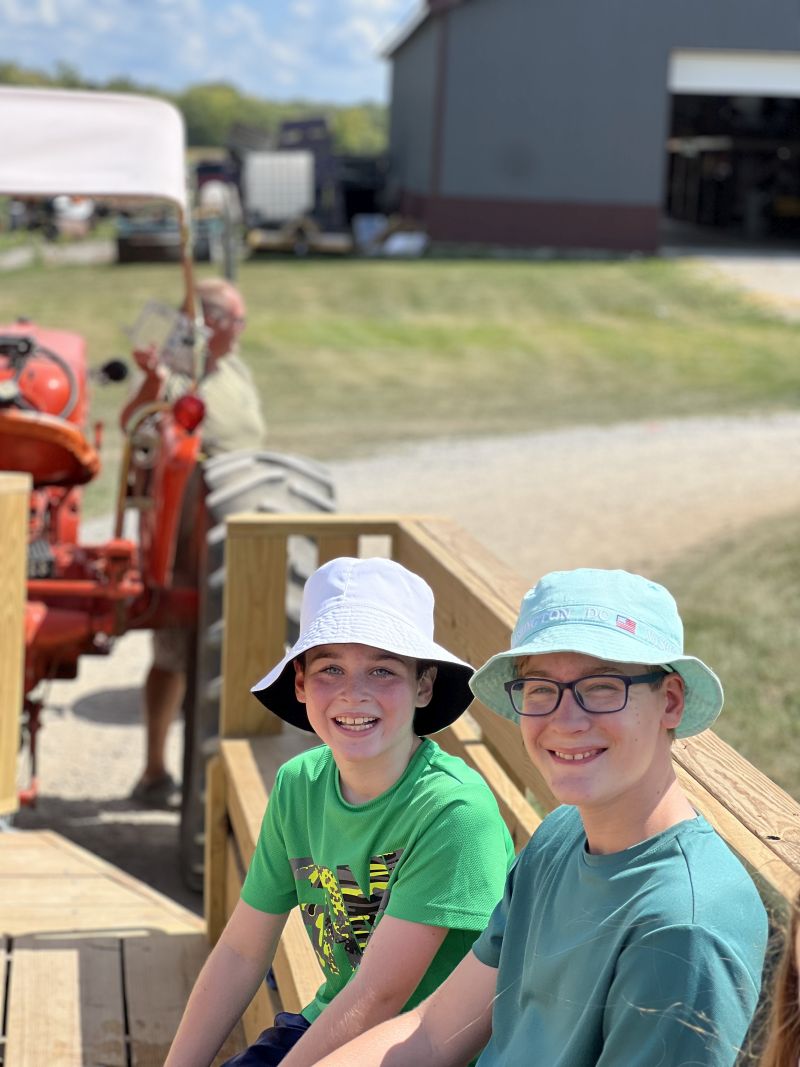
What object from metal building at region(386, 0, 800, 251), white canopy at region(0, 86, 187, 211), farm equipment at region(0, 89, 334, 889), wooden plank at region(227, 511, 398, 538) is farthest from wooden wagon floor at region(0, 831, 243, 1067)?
metal building at region(386, 0, 800, 251)

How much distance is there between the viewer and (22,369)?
5.14 m

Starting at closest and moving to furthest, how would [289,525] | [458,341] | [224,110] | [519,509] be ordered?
[289,525], [519,509], [458,341], [224,110]

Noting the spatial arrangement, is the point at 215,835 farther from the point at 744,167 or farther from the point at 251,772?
the point at 744,167

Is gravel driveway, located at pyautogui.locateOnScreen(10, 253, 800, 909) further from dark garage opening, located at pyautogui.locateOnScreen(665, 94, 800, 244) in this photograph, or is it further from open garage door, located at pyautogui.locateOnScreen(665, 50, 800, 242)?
dark garage opening, located at pyautogui.locateOnScreen(665, 94, 800, 244)

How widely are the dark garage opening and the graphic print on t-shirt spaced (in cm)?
3259

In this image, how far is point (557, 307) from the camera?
2173 cm

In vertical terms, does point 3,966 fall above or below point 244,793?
below

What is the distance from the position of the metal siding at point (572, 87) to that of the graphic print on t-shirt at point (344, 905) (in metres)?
26.3

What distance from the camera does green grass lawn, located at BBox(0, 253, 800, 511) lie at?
47.1 ft

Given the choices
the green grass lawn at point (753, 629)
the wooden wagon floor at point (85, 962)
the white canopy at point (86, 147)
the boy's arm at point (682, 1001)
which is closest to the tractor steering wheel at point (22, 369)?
the white canopy at point (86, 147)

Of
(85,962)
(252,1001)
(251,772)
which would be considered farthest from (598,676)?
(85,962)

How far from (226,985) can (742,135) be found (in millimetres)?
36034

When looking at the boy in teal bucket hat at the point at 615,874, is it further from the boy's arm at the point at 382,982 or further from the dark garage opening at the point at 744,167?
the dark garage opening at the point at 744,167

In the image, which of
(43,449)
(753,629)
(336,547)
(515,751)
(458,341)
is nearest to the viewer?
(515,751)
